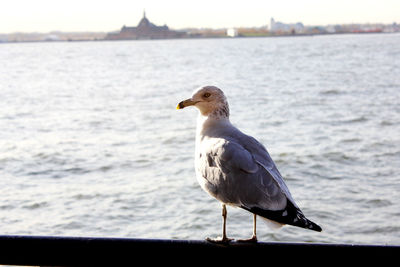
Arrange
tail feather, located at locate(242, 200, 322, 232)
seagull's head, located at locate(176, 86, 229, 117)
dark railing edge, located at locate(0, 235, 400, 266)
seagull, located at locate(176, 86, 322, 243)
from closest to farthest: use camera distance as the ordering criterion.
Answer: dark railing edge, located at locate(0, 235, 400, 266), tail feather, located at locate(242, 200, 322, 232), seagull, located at locate(176, 86, 322, 243), seagull's head, located at locate(176, 86, 229, 117)

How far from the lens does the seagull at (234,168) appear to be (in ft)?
6.41

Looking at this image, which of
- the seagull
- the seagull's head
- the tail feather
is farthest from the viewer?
the seagull's head

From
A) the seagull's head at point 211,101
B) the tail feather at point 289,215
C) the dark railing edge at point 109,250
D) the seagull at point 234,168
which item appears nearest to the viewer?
the dark railing edge at point 109,250

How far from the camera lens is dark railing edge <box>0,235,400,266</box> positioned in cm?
144

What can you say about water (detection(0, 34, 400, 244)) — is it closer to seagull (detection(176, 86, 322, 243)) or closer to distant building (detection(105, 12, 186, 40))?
seagull (detection(176, 86, 322, 243))

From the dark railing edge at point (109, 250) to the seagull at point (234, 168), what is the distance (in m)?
0.40

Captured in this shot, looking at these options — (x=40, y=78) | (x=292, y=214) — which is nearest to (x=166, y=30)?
(x=40, y=78)

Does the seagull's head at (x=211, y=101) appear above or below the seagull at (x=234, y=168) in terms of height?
above

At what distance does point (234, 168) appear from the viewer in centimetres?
210

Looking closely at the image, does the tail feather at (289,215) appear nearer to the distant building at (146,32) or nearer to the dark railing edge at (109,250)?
the dark railing edge at (109,250)

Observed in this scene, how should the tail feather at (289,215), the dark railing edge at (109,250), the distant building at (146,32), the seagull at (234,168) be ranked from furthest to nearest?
1. the distant building at (146,32)
2. the seagull at (234,168)
3. the tail feather at (289,215)
4. the dark railing edge at (109,250)

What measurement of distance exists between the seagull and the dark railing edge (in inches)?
15.8

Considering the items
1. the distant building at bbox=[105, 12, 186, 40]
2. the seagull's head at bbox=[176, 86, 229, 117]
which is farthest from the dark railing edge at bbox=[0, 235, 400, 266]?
the distant building at bbox=[105, 12, 186, 40]

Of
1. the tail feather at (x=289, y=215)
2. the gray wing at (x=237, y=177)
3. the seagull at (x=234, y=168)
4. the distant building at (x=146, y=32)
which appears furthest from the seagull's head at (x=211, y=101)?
the distant building at (x=146, y=32)
